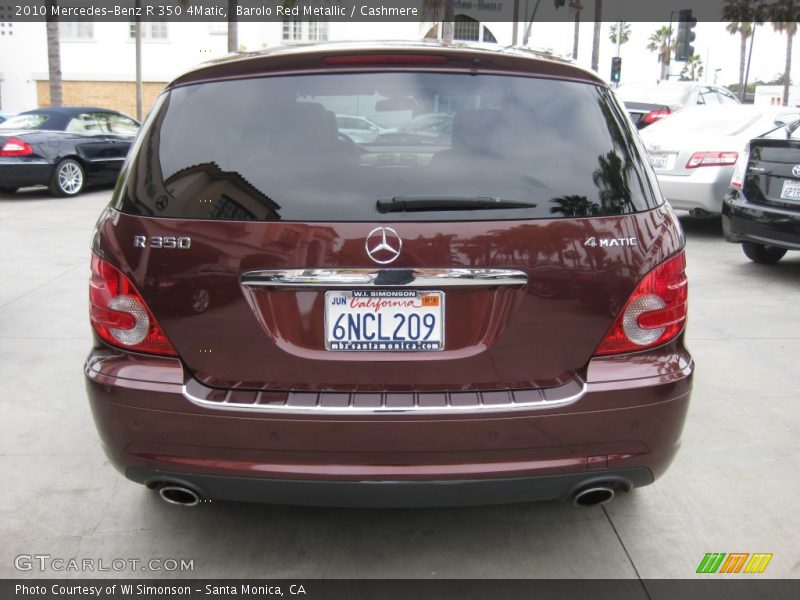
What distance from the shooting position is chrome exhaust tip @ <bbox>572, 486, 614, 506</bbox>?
8.55 ft

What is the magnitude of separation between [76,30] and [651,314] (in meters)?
42.0

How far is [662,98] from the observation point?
49.5 feet

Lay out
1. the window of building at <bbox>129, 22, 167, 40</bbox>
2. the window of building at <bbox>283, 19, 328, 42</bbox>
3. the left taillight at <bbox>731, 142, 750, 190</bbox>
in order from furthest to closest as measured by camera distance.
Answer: the window of building at <bbox>283, 19, 328, 42</bbox>, the window of building at <bbox>129, 22, 167, 40</bbox>, the left taillight at <bbox>731, 142, 750, 190</bbox>

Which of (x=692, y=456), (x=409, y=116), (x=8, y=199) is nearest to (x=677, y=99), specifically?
(x=8, y=199)

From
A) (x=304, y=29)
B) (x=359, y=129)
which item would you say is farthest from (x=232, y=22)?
(x=359, y=129)

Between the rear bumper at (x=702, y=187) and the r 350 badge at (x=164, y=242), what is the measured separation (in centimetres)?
770

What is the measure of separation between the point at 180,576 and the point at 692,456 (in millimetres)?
2336

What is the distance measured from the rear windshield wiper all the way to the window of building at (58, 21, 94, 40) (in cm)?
4131

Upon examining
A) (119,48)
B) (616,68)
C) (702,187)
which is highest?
(119,48)

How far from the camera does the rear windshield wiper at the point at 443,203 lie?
8.01 feet

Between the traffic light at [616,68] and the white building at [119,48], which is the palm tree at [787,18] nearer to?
the white building at [119,48]

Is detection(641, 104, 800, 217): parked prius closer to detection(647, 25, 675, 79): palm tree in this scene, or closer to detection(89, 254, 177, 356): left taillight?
detection(89, 254, 177, 356): left taillight

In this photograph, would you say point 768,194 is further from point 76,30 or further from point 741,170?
point 76,30

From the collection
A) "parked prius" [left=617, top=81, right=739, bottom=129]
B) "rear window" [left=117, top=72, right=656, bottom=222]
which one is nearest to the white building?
"parked prius" [left=617, top=81, right=739, bottom=129]
